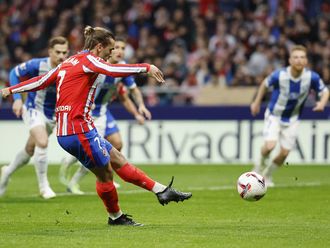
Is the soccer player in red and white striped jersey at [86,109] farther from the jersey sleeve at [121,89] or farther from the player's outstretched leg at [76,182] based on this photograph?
the jersey sleeve at [121,89]

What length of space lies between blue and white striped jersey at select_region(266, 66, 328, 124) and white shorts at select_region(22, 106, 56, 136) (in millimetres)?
3592

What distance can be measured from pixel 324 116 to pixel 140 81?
198 inches

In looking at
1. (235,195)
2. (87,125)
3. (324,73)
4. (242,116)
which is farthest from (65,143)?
(324,73)

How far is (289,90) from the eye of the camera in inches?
595

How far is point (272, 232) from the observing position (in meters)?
9.33

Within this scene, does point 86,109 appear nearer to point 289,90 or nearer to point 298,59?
point 298,59

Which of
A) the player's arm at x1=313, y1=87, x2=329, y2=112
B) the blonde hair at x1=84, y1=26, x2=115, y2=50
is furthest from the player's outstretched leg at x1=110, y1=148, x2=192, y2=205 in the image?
the player's arm at x1=313, y1=87, x2=329, y2=112

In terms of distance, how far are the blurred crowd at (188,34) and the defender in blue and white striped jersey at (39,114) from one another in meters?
7.84

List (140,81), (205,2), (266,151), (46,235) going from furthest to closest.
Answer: (205,2)
(140,81)
(266,151)
(46,235)

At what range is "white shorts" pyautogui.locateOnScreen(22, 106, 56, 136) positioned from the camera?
43.9ft

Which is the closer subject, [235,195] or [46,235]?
[46,235]

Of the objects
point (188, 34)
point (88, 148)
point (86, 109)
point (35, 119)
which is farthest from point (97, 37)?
point (188, 34)

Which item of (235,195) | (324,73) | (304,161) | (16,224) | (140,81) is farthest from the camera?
(140,81)

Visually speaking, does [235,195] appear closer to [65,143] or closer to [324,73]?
[65,143]
